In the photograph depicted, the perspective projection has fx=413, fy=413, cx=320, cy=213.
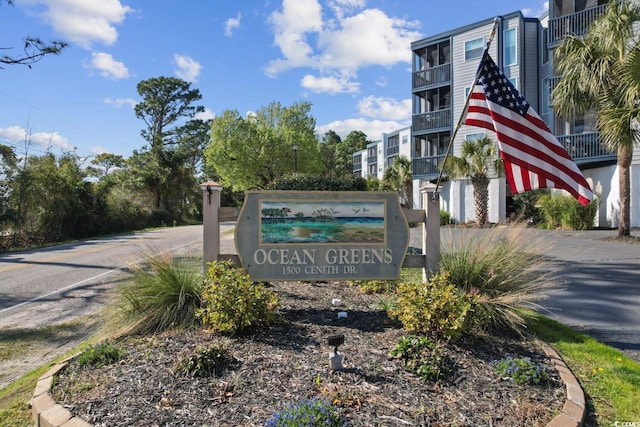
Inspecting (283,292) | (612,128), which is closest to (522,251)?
(283,292)

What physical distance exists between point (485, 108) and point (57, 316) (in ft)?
21.8

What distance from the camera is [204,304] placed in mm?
4543

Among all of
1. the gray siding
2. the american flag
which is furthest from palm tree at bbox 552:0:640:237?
the gray siding

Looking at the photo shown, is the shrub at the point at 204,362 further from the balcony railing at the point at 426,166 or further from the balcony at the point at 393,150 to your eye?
the balcony at the point at 393,150

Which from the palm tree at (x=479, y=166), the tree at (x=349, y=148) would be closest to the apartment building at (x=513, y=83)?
the palm tree at (x=479, y=166)

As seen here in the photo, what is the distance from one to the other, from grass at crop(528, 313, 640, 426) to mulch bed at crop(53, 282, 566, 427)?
0.28m

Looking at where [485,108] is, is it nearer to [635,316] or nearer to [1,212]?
[635,316]

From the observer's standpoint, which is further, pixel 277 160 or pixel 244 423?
pixel 277 160

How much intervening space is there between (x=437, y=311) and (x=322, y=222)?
1.80 m

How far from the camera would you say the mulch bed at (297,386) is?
108 inches

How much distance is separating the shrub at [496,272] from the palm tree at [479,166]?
16658 millimetres

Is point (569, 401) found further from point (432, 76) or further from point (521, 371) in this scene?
point (432, 76)

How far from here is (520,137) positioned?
484 centimetres

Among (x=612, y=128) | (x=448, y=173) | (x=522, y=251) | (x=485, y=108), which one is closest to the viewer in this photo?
(x=485, y=108)
